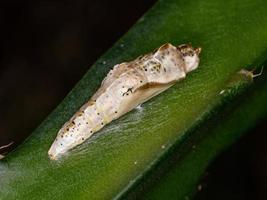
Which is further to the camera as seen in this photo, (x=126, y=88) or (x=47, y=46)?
(x=47, y=46)

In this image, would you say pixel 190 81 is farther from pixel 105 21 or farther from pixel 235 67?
pixel 105 21

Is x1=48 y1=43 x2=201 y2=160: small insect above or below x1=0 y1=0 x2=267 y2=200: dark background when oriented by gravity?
below

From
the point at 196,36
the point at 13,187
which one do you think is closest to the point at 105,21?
the point at 196,36

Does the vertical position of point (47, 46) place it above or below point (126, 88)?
above

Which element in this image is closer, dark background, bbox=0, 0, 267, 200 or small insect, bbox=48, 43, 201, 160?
small insect, bbox=48, 43, 201, 160
